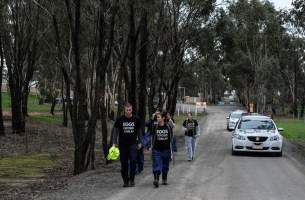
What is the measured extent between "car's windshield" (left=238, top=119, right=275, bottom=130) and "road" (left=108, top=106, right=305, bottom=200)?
2.80 meters

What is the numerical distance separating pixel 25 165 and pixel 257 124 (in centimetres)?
882

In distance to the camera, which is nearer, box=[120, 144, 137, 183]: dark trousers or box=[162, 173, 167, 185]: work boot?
box=[120, 144, 137, 183]: dark trousers

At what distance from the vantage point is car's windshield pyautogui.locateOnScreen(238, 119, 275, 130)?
79.8 feet

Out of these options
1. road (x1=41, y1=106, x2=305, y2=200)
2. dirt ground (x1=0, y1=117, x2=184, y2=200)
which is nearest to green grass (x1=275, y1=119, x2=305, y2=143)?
dirt ground (x1=0, y1=117, x2=184, y2=200)

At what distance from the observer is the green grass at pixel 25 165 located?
2034 cm

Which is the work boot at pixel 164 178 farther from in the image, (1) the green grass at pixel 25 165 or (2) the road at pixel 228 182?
(1) the green grass at pixel 25 165

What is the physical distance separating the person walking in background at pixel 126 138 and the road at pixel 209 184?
0.55 meters

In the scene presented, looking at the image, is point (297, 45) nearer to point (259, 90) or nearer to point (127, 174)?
point (259, 90)

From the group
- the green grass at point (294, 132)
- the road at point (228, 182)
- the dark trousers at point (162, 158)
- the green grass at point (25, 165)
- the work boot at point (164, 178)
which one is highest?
the dark trousers at point (162, 158)

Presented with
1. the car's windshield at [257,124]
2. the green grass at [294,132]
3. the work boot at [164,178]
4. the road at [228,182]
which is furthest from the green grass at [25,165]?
the green grass at [294,132]

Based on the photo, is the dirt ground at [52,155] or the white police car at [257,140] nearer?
the dirt ground at [52,155]

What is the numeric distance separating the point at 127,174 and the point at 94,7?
32.4ft

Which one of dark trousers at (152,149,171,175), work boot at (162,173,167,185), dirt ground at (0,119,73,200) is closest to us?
dark trousers at (152,149,171,175)

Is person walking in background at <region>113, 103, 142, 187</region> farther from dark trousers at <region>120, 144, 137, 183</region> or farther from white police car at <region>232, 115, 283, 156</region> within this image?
white police car at <region>232, 115, 283, 156</region>
